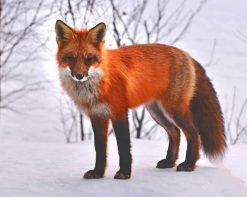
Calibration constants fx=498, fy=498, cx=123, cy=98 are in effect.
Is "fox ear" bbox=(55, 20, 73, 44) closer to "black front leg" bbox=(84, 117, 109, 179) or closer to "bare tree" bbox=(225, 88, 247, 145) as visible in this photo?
"black front leg" bbox=(84, 117, 109, 179)

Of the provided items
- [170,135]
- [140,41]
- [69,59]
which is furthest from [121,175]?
[140,41]

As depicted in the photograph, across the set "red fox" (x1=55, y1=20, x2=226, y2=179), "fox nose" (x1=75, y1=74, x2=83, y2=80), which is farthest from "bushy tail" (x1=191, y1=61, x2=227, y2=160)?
"fox nose" (x1=75, y1=74, x2=83, y2=80)

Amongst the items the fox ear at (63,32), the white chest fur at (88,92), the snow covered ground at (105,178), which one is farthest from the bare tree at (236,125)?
the fox ear at (63,32)

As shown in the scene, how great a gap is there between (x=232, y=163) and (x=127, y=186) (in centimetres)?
162

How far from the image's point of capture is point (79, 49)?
13.0 feet

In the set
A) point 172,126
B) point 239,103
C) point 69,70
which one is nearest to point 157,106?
point 172,126

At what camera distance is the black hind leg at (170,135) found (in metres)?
4.87

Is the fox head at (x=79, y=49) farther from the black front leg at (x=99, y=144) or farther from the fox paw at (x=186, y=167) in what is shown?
the fox paw at (x=186, y=167)

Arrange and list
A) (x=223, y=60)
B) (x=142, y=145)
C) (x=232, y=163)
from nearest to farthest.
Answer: (x=232, y=163) → (x=142, y=145) → (x=223, y=60)

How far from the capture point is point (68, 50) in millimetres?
3980

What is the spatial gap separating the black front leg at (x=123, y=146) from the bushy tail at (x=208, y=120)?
938 mm

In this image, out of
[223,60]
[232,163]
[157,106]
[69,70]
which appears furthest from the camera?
[223,60]

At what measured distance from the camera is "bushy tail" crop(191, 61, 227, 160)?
4816 mm

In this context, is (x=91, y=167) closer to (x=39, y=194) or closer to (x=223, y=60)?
(x=39, y=194)
